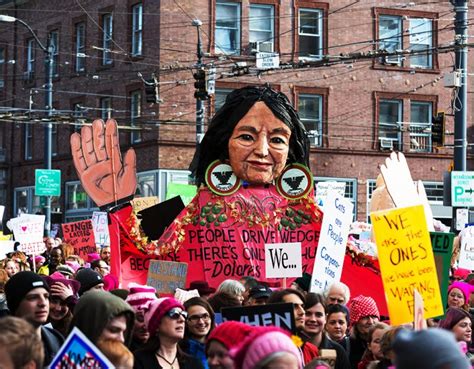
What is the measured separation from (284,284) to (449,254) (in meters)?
2.58

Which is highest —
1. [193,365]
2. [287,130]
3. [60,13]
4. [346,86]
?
[60,13]

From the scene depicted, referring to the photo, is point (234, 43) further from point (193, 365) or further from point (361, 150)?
point (193, 365)

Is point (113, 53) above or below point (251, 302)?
above

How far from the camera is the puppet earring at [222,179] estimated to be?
575 inches

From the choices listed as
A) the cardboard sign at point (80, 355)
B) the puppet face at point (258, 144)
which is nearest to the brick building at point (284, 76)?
the puppet face at point (258, 144)

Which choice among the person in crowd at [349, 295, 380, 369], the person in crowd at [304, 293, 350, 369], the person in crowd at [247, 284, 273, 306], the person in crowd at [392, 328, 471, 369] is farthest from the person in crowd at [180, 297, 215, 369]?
the person in crowd at [392, 328, 471, 369]

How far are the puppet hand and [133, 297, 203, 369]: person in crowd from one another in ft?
24.4

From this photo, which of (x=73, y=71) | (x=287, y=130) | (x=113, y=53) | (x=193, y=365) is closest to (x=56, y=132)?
(x=73, y=71)

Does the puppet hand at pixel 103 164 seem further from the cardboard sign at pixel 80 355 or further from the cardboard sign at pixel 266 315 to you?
the cardboard sign at pixel 80 355

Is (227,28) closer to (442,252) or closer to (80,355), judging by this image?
(442,252)

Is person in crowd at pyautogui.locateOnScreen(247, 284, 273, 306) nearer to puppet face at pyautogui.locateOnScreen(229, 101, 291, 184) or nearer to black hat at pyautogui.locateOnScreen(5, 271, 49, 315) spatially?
black hat at pyautogui.locateOnScreen(5, 271, 49, 315)

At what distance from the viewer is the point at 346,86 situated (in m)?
40.5

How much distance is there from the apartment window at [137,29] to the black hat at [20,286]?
32115mm

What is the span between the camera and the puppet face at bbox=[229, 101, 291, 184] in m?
14.5
